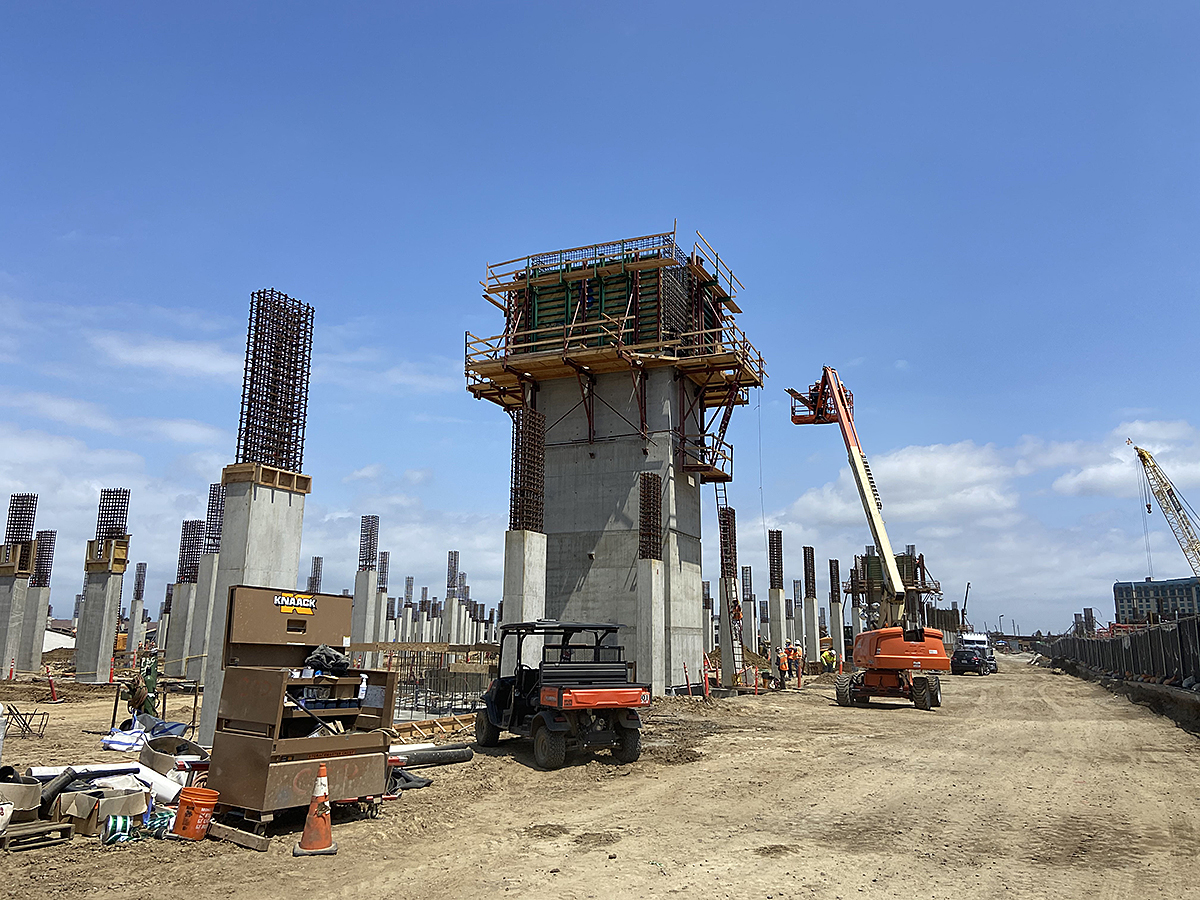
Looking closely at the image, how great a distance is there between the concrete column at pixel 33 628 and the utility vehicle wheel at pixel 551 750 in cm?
3012

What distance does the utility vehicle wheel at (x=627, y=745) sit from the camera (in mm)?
12953

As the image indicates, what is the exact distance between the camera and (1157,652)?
26.6 m

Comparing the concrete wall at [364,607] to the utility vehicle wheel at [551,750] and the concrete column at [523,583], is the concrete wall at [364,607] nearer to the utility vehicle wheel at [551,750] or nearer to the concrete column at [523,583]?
the concrete column at [523,583]

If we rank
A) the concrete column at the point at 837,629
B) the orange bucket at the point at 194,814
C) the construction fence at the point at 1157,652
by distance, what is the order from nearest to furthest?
the orange bucket at the point at 194,814 < the construction fence at the point at 1157,652 < the concrete column at the point at 837,629

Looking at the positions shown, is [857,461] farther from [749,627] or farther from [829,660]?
→ [749,627]

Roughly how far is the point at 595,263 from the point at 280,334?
51.5 ft

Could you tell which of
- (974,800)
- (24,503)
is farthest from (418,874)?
(24,503)

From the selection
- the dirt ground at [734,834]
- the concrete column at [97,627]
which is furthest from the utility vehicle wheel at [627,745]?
the concrete column at [97,627]

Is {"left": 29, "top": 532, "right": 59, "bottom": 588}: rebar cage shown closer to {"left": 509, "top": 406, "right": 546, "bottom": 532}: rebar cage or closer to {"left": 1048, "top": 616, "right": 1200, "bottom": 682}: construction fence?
{"left": 509, "top": 406, "right": 546, "bottom": 532}: rebar cage

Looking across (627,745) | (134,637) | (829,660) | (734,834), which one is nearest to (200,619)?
(627,745)

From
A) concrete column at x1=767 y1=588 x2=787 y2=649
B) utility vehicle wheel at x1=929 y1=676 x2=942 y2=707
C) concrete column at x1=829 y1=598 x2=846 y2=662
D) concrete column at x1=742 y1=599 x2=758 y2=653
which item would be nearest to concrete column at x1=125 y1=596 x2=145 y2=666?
concrete column at x1=767 y1=588 x2=787 y2=649

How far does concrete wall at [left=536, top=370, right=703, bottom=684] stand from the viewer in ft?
86.4

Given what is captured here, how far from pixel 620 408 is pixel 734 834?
20115 mm

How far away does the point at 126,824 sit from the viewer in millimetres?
7633
